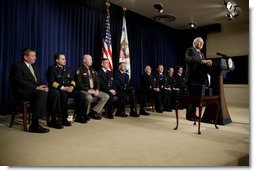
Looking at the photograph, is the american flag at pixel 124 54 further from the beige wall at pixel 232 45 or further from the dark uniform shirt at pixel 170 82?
the beige wall at pixel 232 45

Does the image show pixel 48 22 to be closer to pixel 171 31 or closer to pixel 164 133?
pixel 164 133

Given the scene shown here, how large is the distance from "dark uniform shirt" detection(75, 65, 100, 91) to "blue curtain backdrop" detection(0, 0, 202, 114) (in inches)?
42.3

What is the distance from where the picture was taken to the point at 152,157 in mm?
1866

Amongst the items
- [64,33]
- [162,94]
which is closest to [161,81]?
[162,94]

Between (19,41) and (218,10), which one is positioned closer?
(19,41)

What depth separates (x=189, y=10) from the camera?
6387 mm

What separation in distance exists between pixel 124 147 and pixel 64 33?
3.52 metres

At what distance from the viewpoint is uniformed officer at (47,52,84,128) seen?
315cm

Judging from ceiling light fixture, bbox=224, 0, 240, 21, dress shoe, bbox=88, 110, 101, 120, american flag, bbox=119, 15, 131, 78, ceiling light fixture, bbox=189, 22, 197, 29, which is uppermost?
ceiling light fixture, bbox=189, 22, 197, 29

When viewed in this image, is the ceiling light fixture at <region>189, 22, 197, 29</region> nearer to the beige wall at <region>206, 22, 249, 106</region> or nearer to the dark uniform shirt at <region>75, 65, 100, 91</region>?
the beige wall at <region>206, 22, 249, 106</region>

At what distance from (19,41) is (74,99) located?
1623mm

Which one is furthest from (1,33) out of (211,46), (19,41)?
(211,46)

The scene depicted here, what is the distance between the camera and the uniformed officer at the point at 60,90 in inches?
124

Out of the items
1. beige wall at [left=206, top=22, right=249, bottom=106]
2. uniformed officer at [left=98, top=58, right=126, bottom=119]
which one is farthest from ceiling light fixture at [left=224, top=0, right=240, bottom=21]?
uniformed officer at [left=98, top=58, right=126, bottom=119]
